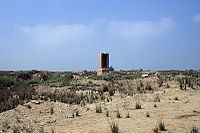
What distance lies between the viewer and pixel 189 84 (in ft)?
57.1

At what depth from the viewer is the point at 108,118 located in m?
9.55

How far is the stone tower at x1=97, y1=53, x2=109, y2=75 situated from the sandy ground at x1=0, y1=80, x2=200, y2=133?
49.4 feet

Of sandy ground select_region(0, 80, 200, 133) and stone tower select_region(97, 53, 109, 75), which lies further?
stone tower select_region(97, 53, 109, 75)

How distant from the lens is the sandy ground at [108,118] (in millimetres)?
8078

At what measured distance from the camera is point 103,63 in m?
28.4

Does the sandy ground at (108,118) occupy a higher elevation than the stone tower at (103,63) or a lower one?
lower

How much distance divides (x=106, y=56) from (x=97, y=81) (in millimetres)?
6066

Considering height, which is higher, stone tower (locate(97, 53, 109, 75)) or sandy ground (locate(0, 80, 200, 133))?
stone tower (locate(97, 53, 109, 75))

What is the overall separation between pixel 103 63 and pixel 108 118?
19.1m

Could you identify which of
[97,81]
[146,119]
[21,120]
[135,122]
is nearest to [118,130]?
[135,122]

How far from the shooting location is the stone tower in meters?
27.8

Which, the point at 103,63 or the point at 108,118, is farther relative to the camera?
the point at 103,63

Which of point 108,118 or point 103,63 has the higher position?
point 103,63

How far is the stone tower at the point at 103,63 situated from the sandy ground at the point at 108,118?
49.4 feet
